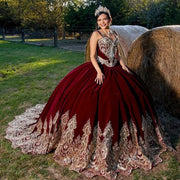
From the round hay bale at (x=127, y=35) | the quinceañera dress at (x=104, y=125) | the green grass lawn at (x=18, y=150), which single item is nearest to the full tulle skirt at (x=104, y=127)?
the quinceañera dress at (x=104, y=125)

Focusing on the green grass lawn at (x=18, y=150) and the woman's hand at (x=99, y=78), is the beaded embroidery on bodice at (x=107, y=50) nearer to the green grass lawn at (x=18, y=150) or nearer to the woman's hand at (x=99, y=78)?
the woman's hand at (x=99, y=78)

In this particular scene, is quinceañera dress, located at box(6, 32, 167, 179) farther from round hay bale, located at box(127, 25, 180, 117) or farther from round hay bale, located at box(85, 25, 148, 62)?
round hay bale, located at box(85, 25, 148, 62)

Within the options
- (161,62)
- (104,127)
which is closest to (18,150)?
(104,127)

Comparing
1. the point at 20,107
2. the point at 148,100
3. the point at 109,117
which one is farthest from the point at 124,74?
the point at 20,107

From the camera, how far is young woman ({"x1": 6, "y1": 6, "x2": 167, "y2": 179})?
276 centimetres

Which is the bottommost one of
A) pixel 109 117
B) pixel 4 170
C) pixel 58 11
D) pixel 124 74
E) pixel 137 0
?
pixel 4 170

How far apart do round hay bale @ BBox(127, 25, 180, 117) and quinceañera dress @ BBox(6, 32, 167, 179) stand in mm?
907

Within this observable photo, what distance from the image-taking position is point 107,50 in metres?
3.09

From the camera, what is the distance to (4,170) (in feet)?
9.01

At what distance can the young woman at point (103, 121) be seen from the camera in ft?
9.06

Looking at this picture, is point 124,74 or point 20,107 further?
point 20,107

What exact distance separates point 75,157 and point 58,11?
20.7 meters

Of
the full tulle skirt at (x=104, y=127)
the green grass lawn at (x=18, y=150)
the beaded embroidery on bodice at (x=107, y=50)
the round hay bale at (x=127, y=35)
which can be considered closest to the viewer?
the green grass lawn at (x=18, y=150)

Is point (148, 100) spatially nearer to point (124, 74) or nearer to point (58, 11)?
point (124, 74)
